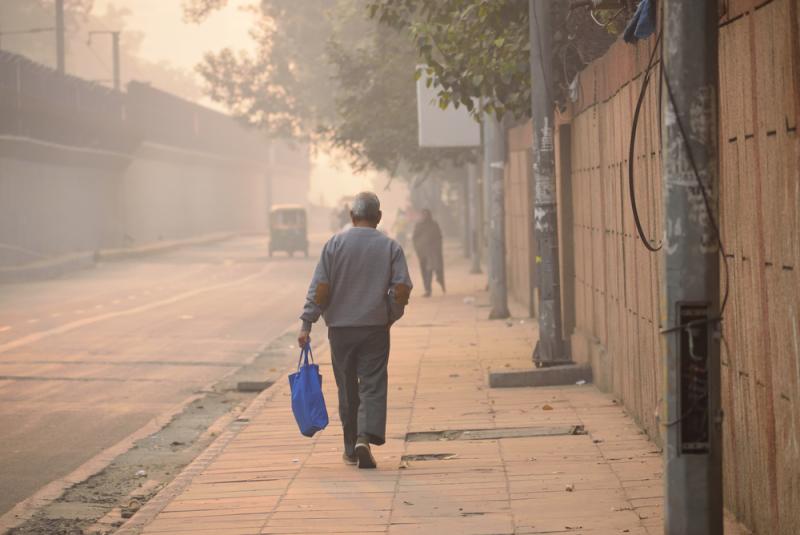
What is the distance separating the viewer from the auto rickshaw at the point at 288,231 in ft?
168

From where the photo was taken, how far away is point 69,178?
158ft

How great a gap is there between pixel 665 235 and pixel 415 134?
24.7 metres

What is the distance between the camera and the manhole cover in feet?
31.7

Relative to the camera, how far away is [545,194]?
43.3 feet

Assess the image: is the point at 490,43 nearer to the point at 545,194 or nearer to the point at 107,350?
the point at 545,194

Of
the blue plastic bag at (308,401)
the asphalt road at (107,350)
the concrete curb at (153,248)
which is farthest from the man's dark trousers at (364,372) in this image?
the concrete curb at (153,248)

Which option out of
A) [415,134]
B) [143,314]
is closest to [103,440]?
[143,314]

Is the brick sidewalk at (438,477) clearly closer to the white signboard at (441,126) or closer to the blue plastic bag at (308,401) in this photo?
the blue plastic bag at (308,401)

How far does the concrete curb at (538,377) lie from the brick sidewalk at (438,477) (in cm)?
16

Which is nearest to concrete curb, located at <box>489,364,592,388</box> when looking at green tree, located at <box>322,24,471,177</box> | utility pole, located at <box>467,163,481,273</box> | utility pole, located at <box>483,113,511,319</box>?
utility pole, located at <box>483,113,511,319</box>

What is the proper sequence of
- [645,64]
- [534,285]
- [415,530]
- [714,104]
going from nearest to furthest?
[714,104], [415,530], [645,64], [534,285]

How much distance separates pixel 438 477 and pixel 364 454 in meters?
0.54

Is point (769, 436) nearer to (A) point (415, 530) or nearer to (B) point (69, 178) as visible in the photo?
(A) point (415, 530)

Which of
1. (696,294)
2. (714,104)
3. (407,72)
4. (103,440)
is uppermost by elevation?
(407,72)
